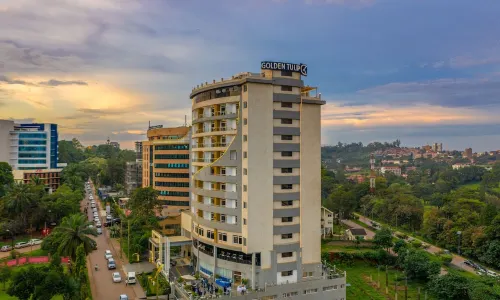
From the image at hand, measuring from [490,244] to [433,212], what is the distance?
17149mm

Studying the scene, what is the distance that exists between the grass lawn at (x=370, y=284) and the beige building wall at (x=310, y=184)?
8320 mm

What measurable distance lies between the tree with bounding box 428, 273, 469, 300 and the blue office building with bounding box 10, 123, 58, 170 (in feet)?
321

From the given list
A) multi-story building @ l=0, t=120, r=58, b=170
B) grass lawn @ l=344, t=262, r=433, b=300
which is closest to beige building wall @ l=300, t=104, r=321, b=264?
grass lawn @ l=344, t=262, r=433, b=300

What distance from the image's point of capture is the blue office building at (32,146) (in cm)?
10075

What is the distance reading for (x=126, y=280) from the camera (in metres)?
43.5

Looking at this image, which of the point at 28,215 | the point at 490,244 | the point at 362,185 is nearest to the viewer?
the point at 490,244

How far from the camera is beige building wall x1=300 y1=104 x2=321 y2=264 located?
4112 centimetres

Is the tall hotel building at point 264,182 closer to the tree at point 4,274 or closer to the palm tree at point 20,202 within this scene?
the tree at point 4,274

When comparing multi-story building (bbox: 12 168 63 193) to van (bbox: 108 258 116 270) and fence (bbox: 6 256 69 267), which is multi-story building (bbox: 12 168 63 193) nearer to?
fence (bbox: 6 256 69 267)

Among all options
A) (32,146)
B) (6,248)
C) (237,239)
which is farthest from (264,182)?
(32,146)

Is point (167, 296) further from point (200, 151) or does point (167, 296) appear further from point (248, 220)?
point (200, 151)

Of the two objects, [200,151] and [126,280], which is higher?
[200,151]

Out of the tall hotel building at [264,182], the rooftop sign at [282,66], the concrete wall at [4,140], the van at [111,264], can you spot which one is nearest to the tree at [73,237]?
the van at [111,264]

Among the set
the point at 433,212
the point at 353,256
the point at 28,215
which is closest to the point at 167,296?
the point at 353,256
